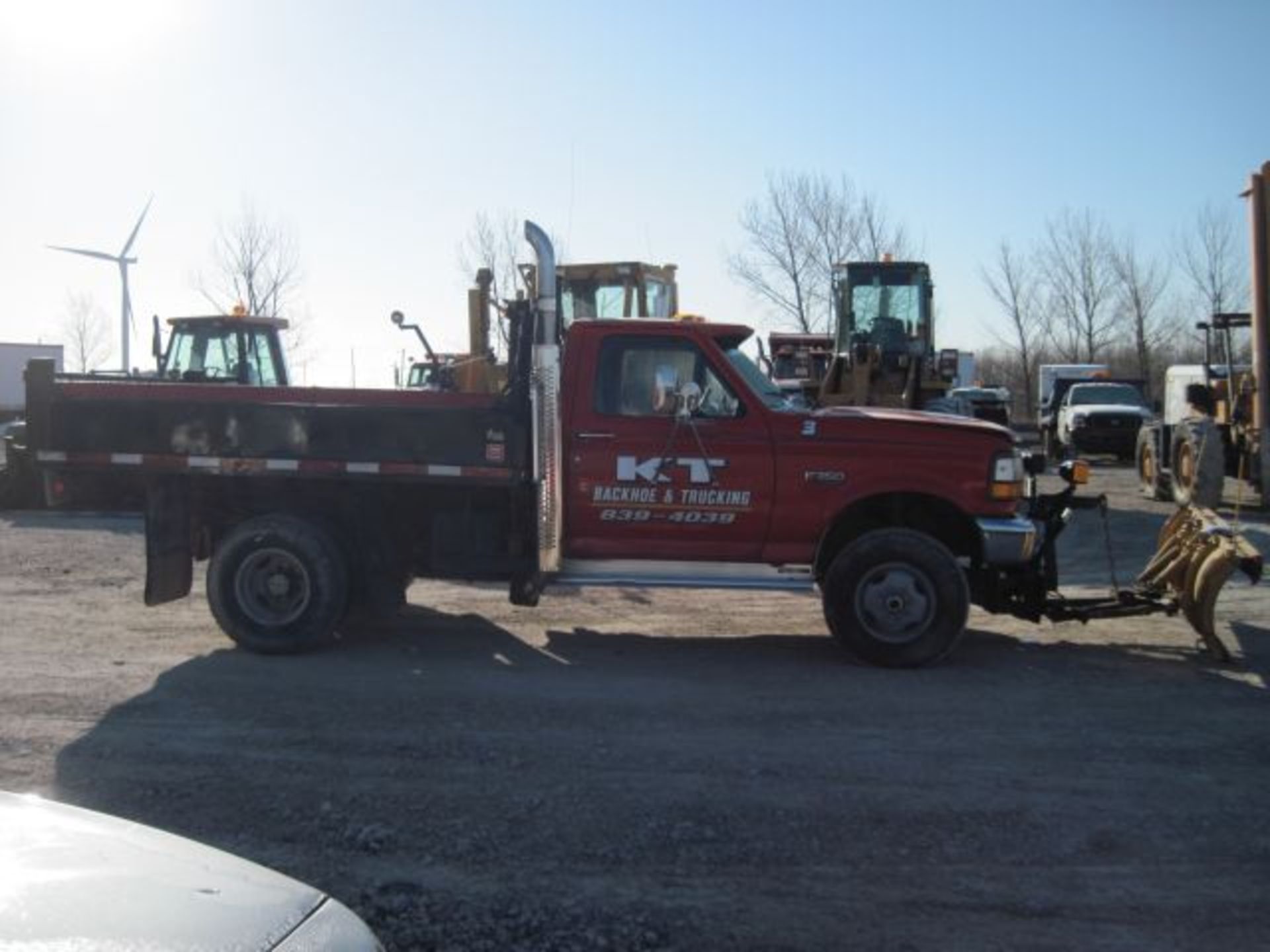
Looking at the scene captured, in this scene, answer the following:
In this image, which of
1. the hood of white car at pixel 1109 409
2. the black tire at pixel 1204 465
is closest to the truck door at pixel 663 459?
the black tire at pixel 1204 465

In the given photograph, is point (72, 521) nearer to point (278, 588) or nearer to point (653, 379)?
point (278, 588)

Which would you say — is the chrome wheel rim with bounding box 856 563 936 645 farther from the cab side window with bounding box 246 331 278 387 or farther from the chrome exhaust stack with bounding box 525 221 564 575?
the cab side window with bounding box 246 331 278 387

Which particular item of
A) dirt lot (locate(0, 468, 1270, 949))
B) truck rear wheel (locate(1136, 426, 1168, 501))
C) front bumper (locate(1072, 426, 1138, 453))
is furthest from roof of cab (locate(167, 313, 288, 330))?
front bumper (locate(1072, 426, 1138, 453))

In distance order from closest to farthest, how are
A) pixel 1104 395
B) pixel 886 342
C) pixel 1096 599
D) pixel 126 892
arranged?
pixel 126 892 < pixel 1096 599 < pixel 886 342 < pixel 1104 395

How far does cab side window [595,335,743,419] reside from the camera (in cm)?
815

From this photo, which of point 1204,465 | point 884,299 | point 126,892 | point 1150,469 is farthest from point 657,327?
point 1150,469

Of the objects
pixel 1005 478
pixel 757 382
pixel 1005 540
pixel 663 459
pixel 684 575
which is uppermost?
pixel 757 382

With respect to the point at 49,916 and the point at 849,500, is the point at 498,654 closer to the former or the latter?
the point at 849,500

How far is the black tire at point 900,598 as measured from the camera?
7.88m

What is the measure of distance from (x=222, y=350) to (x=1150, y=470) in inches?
562

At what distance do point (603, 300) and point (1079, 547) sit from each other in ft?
21.0

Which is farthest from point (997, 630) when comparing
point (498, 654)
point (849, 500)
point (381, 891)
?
point (381, 891)

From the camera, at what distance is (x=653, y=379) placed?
8.22 m

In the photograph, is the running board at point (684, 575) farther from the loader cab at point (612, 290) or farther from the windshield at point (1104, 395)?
the windshield at point (1104, 395)
